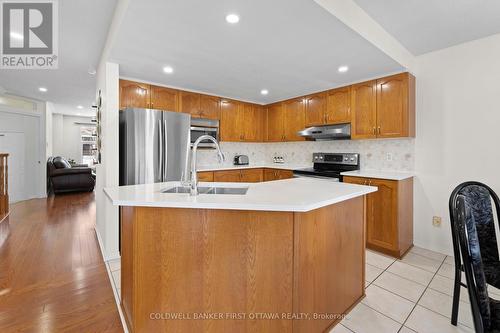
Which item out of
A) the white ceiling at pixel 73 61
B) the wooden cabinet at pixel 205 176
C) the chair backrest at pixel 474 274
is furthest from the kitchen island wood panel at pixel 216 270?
the wooden cabinet at pixel 205 176

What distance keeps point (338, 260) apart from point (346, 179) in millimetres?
1636

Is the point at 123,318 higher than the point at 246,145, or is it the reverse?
the point at 246,145

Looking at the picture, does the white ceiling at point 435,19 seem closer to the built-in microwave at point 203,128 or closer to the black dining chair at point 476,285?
the black dining chair at point 476,285

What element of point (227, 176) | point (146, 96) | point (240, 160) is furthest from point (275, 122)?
point (146, 96)

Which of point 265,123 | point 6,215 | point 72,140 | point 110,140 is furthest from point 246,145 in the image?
point 72,140

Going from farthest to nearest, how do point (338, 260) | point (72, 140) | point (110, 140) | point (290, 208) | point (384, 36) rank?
point (72, 140), point (110, 140), point (384, 36), point (338, 260), point (290, 208)

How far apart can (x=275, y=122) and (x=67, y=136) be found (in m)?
7.87

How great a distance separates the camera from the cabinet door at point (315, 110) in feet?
12.6

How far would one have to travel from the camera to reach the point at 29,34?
2643 mm

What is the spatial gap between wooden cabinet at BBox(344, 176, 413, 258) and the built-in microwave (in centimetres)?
235

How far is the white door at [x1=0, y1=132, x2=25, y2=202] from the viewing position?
17.6 ft

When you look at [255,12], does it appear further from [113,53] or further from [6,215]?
[6,215]

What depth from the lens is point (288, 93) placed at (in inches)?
163

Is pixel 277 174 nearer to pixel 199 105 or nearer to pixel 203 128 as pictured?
pixel 203 128
